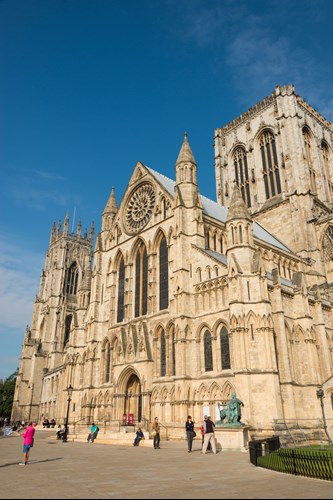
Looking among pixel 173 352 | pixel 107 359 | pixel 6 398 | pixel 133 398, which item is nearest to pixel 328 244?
pixel 173 352

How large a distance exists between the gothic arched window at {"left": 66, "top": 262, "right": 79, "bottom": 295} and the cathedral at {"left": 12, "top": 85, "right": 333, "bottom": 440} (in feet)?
122

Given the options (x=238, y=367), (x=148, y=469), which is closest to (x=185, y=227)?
(x=238, y=367)

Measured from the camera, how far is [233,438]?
1894 centimetres

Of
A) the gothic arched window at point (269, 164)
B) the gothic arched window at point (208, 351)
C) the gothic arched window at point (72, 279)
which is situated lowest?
the gothic arched window at point (208, 351)

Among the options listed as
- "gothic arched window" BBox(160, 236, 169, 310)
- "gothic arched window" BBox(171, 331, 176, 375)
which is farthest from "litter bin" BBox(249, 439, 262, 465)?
"gothic arched window" BBox(160, 236, 169, 310)

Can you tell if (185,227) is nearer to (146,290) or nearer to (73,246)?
(146,290)

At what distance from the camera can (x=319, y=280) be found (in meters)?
41.4

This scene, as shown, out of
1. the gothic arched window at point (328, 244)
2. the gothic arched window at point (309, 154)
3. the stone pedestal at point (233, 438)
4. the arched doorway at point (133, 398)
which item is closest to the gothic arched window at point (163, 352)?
the arched doorway at point (133, 398)

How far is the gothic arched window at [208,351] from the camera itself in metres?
26.9

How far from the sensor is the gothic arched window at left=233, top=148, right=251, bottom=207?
55344 millimetres

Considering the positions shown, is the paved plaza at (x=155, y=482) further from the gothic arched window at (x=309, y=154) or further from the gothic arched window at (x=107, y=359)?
the gothic arched window at (x=309, y=154)

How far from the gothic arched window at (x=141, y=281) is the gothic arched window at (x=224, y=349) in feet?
30.5

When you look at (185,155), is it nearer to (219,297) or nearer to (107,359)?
(219,297)

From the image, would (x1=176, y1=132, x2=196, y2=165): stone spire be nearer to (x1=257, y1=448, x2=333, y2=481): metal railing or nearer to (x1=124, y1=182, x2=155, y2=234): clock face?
(x1=124, y1=182, x2=155, y2=234): clock face
